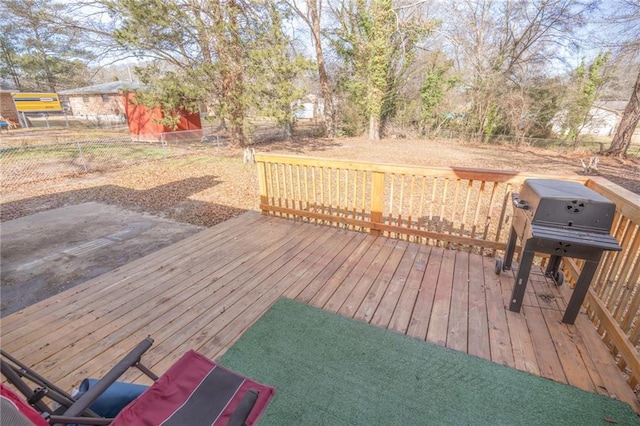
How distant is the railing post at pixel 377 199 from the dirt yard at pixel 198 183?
2828mm

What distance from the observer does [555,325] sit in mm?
2197

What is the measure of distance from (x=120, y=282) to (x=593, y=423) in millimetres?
3532

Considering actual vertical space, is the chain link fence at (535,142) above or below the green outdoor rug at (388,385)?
below

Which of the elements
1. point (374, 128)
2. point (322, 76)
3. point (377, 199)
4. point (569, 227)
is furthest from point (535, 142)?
point (569, 227)

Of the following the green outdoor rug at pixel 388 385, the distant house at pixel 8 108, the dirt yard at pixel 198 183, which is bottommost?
the dirt yard at pixel 198 183

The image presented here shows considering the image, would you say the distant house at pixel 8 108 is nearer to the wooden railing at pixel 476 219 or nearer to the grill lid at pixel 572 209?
the wooden railing at pixel 476 219

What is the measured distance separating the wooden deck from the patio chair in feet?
2.05

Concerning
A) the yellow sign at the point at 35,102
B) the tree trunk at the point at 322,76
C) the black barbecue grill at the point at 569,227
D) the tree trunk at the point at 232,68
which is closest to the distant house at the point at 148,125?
the tree trunk at the point at 232,68

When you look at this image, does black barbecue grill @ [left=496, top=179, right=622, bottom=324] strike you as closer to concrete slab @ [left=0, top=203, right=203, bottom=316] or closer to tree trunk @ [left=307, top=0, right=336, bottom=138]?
concrete slab @ [left=0, top=203, right=203, bottom=316]

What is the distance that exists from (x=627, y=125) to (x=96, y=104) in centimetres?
3273

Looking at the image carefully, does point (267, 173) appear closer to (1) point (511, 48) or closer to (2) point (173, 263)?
(2) point (173, 263)

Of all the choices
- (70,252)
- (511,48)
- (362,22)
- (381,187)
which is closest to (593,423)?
(381,187)

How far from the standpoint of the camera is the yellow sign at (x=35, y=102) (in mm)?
18516

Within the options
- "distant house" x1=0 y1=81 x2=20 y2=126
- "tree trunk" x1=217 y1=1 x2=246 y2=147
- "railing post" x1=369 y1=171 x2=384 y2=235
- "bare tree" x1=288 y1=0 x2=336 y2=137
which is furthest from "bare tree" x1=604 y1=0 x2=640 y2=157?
"distant house" x1=0 y1=81 x2=20 y2=126
